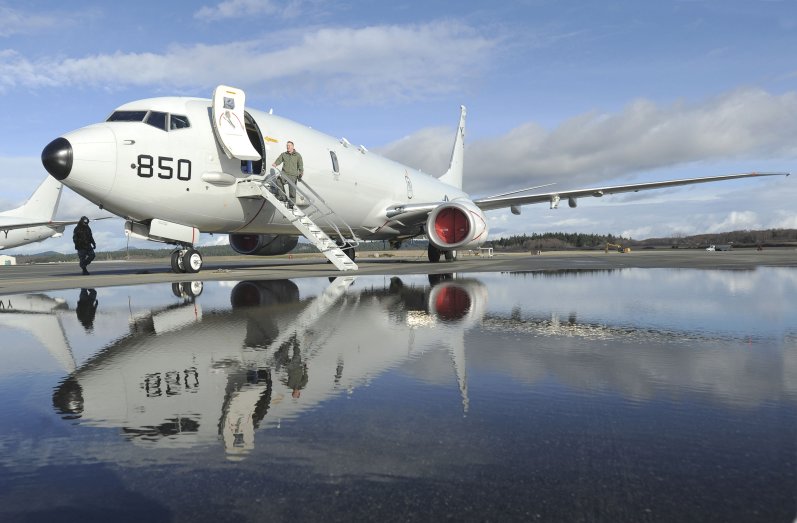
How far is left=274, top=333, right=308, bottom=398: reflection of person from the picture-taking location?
2.71m

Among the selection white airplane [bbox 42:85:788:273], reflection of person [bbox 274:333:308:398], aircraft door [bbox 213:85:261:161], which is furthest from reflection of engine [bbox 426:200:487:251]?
reflection of person [bbox 274:333:308:398]

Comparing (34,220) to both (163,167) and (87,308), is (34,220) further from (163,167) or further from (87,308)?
(87,308)

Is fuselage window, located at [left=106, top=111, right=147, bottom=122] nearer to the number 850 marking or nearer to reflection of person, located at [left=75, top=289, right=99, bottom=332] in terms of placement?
the number 850 marking

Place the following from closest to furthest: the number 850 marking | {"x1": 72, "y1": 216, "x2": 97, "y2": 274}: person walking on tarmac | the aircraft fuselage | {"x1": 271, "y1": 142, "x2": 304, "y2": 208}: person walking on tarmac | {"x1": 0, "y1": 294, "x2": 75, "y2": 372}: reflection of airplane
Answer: {"x1": 0, "y1": 294, "x2": 75, "y2": 372}: reflection of airplane, the aircraft fuselage, the number 850 marking, {"x1": 271, "y1": 142, "x2": 304, "y2": 208}: person walking on tarmac, {"x1": 72, "y1": 216, "x2": 97, "y2": 274}: person walking on tarmac

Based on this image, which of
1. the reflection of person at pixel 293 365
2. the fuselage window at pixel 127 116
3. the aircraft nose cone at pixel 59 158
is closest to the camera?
the reflection of person at pixel 293 365

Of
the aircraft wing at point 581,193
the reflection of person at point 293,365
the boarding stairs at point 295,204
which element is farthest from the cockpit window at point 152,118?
the aircraft wing at point 581,193

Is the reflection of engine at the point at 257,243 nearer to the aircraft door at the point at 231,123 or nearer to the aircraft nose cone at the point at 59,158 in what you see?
the aircraft door at the point at 231,123

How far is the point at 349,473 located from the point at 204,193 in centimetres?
1040

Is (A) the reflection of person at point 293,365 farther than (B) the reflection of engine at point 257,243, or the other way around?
(B) the reflection of engine at point 257,243

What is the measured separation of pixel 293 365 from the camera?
3168mm

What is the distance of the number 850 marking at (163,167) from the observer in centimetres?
1012

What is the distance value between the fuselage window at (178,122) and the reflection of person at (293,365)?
328 inches

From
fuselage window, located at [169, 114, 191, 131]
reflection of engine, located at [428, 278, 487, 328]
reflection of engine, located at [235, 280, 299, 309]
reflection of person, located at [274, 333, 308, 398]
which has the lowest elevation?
reflection of engine, located at [428, 278, 487, 328]

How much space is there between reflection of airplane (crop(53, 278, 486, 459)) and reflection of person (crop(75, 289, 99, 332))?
494mm
